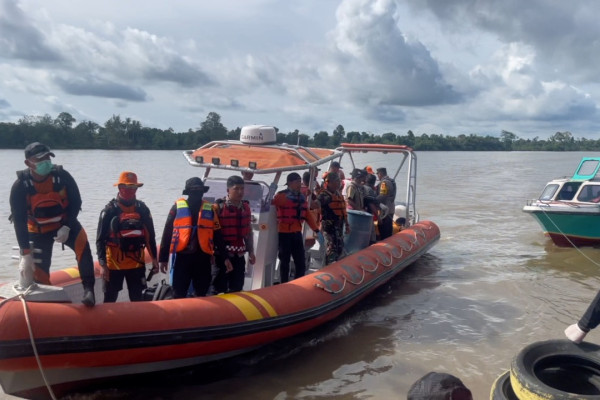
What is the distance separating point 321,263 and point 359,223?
81 cm

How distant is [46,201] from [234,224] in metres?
1.43

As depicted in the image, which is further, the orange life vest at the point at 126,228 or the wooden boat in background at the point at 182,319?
the orange life vest at the point at 126,228

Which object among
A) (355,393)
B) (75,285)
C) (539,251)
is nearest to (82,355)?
(75,285)

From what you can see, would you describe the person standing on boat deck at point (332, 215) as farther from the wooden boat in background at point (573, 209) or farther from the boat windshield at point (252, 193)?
the wooden boat in background at point (573, 209)

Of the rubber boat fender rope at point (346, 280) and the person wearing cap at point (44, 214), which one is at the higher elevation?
the person wearing cap at point (44, 214)

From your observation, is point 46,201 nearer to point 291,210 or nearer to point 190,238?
point 190,238

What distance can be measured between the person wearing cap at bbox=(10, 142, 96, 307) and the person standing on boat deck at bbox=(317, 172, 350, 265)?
2674mm

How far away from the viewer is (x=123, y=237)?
395 cm

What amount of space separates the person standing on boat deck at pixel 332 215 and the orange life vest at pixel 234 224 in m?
1.47

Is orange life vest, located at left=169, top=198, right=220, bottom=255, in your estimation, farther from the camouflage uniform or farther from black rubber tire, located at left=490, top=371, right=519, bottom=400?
black rubber tire, located at left=490, top=371, right=519, bottom=400

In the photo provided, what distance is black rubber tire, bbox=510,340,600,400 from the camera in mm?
2998

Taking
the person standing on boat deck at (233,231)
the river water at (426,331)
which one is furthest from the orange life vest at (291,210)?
the river water at (426,331)

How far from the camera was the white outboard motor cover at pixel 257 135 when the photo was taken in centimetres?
536

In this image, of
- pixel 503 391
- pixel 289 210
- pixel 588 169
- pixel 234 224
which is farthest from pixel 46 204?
pixel 588 169
